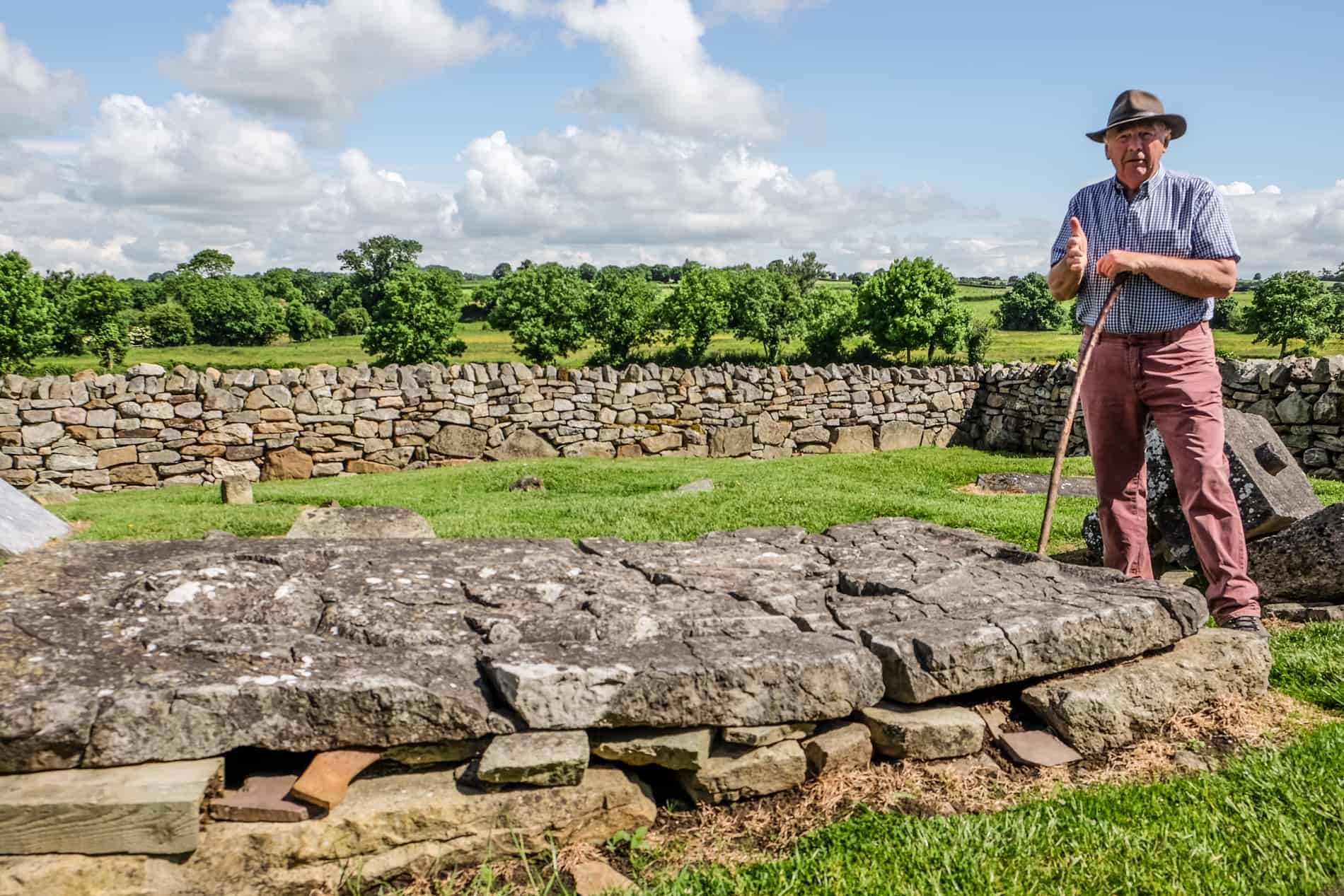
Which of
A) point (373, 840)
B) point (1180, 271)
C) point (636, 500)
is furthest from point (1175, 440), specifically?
point (636, 500)

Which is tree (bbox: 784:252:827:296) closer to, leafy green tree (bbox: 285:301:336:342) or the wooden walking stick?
leafy green tree (bbox: 285:301:336:342)

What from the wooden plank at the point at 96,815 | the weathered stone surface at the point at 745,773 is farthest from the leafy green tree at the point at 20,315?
the weathered stone surface at the point at 745,773

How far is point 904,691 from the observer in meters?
3.63

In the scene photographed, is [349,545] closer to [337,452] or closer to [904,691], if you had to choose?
[904,691]

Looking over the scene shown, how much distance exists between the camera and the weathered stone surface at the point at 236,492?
37.6 feet

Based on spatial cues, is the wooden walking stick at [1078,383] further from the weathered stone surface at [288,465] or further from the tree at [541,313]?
the tree at [541,313]

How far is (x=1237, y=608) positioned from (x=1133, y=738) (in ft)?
4.22

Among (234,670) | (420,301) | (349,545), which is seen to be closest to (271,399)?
(349,545)

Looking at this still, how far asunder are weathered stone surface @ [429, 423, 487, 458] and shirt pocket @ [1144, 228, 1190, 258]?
13.4 meters

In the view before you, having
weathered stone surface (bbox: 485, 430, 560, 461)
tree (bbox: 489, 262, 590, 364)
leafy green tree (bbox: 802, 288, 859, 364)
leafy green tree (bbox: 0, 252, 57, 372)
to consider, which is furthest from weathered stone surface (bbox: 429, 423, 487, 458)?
leafy green tree (bbox: 802, 288, 859, 364)

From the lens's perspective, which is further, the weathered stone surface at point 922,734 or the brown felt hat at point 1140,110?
the brown felt hat at point 1140,110

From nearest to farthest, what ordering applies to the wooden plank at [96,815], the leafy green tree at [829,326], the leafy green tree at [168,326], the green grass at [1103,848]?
the wooden plank at [96,815]
the green grass at [1103,848]
the leafy green tree at [829,326]
the leafy green tree at [168,326]

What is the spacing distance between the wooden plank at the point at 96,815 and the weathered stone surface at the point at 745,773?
175cm

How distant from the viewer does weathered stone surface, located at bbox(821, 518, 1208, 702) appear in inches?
143
